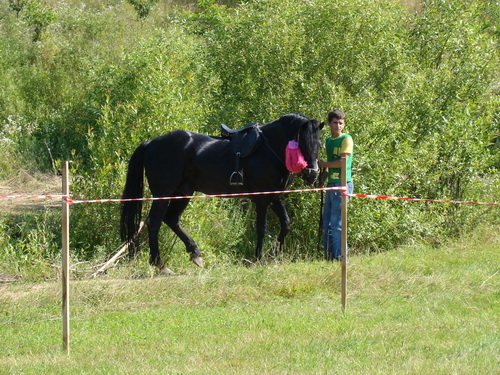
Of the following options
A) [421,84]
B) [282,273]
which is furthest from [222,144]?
[421,84]

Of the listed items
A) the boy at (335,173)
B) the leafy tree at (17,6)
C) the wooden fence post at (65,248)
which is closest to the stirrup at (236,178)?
the boy at (335,173)

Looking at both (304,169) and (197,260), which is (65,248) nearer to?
(304,169)

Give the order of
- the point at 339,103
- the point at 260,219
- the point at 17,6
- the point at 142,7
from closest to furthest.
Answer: the point at 260,219 < the point at 339,103 < the point at 17,6 < the point at 142,7

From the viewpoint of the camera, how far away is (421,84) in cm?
1277

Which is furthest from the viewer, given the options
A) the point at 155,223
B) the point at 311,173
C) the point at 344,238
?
the point at 155,223

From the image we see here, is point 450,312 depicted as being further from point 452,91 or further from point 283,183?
point 452,91

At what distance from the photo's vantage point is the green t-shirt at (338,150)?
9547mm

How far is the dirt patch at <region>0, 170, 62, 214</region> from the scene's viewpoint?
51.0 ft

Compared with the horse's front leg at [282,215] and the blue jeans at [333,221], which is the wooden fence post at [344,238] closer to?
the blue jeans at [333,221]

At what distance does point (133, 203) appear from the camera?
1014 centimetres

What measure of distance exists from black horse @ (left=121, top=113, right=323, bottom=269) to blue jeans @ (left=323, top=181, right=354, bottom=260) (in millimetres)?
588

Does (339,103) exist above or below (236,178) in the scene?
above

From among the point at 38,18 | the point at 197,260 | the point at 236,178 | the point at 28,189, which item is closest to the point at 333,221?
the point at 236,178

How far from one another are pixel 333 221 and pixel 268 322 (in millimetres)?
3095
